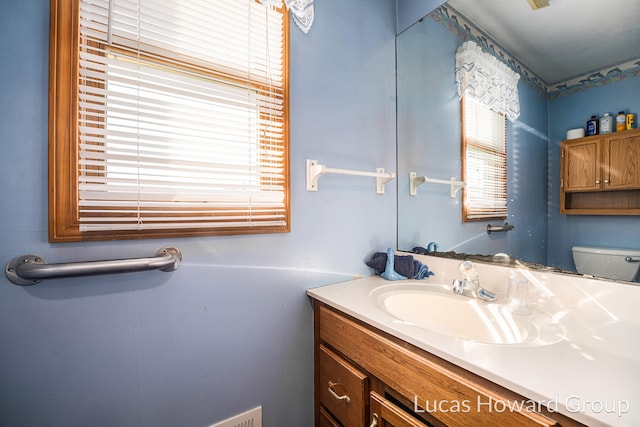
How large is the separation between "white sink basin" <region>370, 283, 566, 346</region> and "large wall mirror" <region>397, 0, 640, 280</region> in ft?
0.82

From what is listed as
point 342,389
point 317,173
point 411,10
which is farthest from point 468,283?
point 411,10

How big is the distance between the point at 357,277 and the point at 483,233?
23.5 inches

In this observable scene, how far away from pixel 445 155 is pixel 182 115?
1.17 meters

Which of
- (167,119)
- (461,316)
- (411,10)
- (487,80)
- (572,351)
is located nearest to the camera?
(572,351)

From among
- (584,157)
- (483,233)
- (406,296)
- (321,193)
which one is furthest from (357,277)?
(584,157)

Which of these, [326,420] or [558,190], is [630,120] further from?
[326,420]

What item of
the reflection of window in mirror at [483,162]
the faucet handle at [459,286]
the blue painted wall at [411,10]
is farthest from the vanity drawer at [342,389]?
the blue painted wall at [411,10]

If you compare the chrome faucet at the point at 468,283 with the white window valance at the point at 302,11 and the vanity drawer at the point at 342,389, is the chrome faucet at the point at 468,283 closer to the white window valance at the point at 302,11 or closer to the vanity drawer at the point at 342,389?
the vanity drawer at the point at 342,389

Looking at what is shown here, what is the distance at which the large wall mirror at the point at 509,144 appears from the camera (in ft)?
2.60

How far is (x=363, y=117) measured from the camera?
1.34 metres

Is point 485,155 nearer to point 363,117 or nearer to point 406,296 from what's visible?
point 363,117

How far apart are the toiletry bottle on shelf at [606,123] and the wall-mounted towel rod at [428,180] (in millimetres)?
482

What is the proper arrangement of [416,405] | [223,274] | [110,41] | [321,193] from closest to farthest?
[416,405], [110,41], [223,274], [321,193]

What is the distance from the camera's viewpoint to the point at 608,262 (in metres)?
0.78
